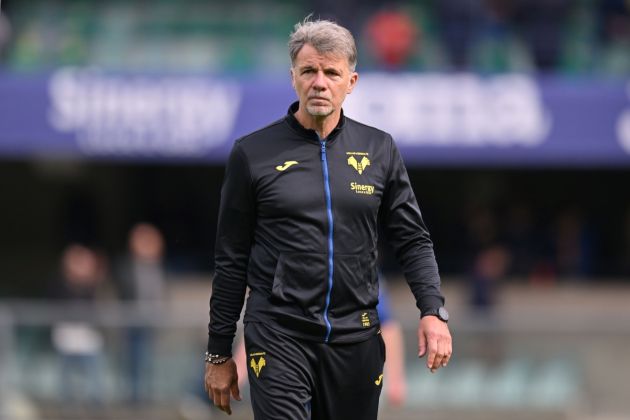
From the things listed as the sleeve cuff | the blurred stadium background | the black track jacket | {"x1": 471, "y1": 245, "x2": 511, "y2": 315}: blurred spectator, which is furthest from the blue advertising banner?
the sleeve cuff

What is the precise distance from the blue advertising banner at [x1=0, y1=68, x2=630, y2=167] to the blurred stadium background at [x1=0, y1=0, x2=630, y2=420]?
0.08ft

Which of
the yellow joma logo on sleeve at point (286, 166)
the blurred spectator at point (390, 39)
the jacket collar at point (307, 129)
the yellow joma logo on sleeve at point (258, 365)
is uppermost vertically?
the blurred spectator at point (390, 39)

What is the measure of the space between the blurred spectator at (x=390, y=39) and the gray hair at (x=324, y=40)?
36.8 feet

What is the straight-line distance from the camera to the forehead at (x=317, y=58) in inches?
184

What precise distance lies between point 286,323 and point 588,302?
37.8 feet

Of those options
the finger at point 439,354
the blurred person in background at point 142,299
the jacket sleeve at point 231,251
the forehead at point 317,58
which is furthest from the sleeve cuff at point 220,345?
the blurred person in background at point 142,299

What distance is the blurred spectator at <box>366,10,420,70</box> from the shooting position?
16.1 m

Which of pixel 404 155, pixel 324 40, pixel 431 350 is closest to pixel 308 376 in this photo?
pixel 431 350

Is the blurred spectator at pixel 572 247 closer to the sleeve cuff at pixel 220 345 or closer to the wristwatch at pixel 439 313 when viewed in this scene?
the wristwatch at pixel 439 313

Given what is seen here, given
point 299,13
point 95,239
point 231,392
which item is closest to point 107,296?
point 95,239

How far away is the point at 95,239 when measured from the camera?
1812 centimetres

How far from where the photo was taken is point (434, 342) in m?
4.65

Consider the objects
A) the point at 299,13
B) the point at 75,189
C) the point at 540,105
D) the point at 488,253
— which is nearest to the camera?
the point at 488,253

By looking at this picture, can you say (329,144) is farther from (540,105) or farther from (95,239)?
(95,239)
